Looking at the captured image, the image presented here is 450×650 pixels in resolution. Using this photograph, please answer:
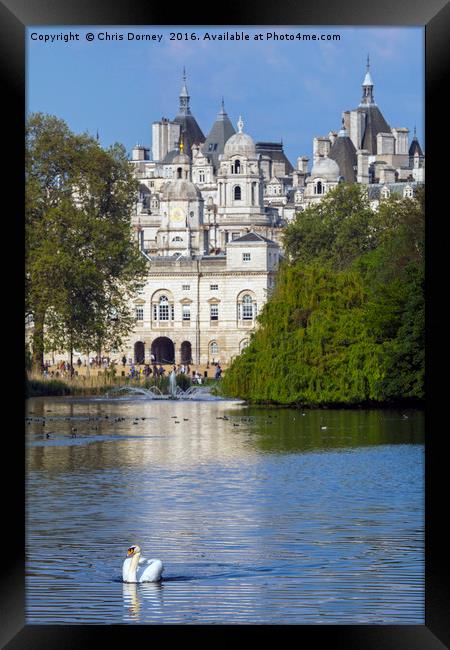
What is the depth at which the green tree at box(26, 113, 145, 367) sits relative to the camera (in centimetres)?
3133

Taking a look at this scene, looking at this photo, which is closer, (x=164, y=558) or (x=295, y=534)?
(x=164, y=558)

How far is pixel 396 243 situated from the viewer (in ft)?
100

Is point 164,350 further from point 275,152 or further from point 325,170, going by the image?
point 275,152

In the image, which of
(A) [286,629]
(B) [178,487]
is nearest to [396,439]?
(B) [178,487]

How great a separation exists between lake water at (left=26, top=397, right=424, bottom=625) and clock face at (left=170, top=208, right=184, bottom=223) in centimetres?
4537

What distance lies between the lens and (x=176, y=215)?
67.8 metres

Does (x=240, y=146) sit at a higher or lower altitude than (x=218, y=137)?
lower

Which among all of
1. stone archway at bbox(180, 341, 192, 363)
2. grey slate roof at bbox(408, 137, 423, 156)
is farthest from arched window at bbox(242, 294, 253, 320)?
grey slate roof at bbox(408, 137, 423, 156)

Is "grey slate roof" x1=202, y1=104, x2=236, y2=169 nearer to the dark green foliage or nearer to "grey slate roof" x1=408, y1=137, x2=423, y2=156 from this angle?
"grey slate roof" x1=408, y1=137, x2=423, y2=156

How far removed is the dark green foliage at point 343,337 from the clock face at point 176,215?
113ft

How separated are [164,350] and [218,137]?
1558 inches
